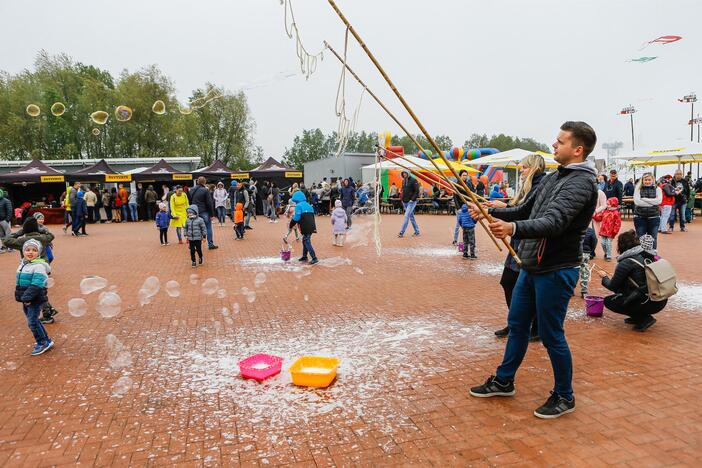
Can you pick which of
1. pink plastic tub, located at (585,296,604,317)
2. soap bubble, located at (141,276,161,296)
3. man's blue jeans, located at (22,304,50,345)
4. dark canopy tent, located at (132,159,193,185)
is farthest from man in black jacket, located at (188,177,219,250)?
dark canopy tent, located at (132,159,193,185)

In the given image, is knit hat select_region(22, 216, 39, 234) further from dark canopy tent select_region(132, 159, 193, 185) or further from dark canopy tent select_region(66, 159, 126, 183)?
dark canopy tent select_region(132, 159, 193, 185)

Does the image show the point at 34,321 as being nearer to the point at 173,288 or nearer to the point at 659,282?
the point at 173,288

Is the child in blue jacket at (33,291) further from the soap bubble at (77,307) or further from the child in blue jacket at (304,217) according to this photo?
the child in blue jacket at (304,217)

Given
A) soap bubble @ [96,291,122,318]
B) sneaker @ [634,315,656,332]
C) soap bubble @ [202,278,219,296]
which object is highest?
soap bubble @ [96,291,122,318]

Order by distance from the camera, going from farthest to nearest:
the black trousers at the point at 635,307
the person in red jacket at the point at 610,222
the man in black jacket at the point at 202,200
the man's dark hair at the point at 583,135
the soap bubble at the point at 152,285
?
the man in black jacket at the point at 202,200
the person in red jacket at the point at 610,222
the soap bubble at the point at 152,285
the black trousers at the point at 635,307
the man's dark hair at the point at 583,135

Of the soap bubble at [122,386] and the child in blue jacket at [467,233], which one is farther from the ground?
the child in blue jacket at [467,233]

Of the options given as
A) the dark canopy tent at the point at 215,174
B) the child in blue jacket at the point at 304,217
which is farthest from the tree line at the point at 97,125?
the child in blue jacket at the point at 304,217

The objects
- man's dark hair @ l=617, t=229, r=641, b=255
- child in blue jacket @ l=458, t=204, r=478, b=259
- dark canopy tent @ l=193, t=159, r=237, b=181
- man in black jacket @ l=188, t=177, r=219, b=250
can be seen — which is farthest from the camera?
dark canopy tent @ l=193, t=159, r=237, b=181

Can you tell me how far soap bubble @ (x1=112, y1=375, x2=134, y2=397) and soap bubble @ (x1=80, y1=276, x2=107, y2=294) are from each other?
4.19m

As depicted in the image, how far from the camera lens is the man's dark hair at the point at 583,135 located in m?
3.02

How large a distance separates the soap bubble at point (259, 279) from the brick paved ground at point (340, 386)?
23.0 inches

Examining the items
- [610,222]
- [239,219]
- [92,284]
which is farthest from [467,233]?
[92,284]

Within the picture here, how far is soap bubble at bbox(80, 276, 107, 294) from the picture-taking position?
768cm

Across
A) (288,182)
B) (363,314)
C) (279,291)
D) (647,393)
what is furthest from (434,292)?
(288,182)
